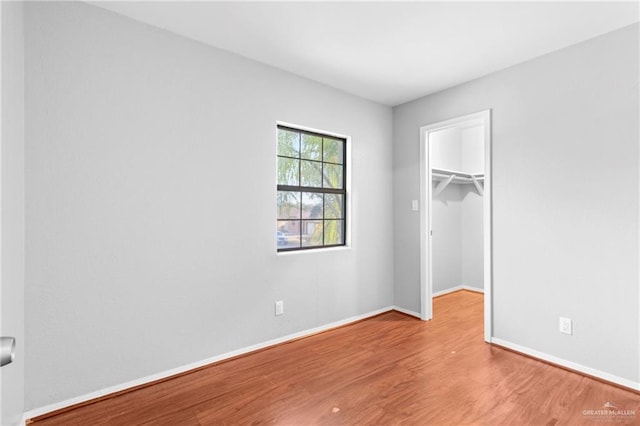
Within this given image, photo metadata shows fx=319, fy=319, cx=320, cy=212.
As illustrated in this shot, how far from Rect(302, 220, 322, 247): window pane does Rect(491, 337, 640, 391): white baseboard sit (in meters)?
1.90

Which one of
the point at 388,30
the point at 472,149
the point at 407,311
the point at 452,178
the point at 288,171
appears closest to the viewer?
the point at 388,30

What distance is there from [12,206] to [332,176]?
8.44 ft

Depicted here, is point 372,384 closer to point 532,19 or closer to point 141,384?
point 141,384

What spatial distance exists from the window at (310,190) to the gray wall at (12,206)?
1804 mm

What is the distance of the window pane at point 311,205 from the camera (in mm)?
3271

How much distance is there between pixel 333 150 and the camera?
3.52 m

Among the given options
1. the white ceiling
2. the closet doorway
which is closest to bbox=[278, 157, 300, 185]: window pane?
the white ceiling

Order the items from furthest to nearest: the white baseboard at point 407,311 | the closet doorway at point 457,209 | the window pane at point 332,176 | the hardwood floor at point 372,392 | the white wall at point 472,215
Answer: the white wall at point 472,215
the closet doorway at point 457,209
the white baseboard at point 407,311
the window pane at point 332,176
the hardwood floor at point 372,392

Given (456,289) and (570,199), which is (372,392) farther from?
(456,289)

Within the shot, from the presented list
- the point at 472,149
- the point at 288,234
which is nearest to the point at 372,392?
the point at 288,234

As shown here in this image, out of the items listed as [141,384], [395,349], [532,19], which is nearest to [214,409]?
[141,384]

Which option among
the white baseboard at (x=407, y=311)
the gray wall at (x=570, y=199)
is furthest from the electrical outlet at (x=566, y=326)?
the white baseboard at (x=407, y=311)

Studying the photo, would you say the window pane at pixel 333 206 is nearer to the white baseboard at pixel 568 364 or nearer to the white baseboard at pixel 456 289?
the white baseboard at pixel 568 364

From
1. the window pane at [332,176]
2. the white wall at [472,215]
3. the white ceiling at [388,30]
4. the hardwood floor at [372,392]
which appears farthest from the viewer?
the white wall at [472,215]
